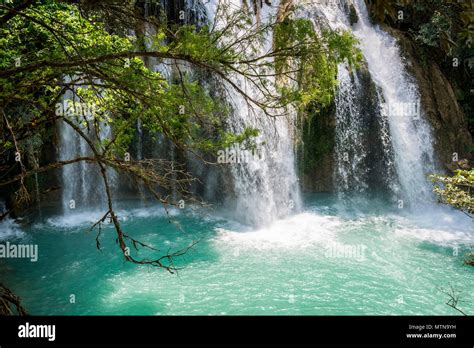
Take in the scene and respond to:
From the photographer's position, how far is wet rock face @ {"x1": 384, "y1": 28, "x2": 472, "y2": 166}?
12.8 meters

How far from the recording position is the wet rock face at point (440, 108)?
12805 millimetres

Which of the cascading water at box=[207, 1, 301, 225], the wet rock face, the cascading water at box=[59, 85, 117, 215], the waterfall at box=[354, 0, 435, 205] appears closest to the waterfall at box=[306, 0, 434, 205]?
the waterfall at box=[354, 0, 435, 205]

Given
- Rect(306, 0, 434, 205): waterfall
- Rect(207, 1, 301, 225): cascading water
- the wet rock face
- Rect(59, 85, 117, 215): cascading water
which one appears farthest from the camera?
the wet rock face

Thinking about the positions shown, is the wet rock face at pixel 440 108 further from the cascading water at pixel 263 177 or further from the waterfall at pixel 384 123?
the cascading water at pixel 263 177

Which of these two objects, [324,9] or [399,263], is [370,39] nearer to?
[324,9]

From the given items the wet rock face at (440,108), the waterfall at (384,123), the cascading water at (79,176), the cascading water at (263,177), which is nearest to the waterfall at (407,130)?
the waterfall at (384,123)

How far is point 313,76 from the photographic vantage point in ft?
12.2

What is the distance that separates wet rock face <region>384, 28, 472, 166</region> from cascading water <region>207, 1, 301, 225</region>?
14.6 feet

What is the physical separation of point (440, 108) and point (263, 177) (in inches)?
248

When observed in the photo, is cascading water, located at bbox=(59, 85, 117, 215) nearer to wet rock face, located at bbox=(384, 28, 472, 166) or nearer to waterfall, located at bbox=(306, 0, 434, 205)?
waterfall, located at bbox=(306, 0, 434, 205)

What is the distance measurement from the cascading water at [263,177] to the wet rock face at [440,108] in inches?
175
